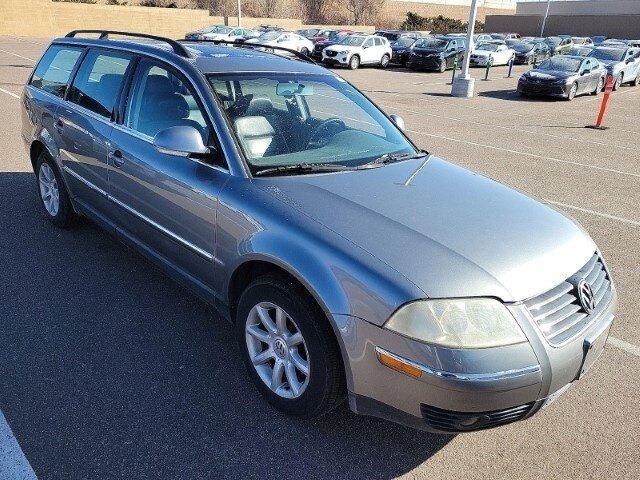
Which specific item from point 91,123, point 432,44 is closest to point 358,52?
point 432,44

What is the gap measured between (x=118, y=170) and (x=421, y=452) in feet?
8.72

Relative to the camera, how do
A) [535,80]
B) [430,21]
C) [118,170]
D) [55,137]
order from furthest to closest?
[430,21] < [535,80] < [55,137] < [118,170]

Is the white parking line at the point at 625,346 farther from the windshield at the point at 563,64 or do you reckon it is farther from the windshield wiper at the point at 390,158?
the windshield at the point at 563,64

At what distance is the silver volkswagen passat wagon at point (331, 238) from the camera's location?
7.06 ft

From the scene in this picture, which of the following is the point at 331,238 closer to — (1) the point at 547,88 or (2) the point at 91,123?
(2) the point at 91,123

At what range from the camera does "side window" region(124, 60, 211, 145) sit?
3354mm

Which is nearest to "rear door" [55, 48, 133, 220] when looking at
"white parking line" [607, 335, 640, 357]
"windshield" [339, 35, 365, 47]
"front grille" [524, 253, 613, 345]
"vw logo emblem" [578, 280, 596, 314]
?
"front grille" [524, 253, 613, 345]

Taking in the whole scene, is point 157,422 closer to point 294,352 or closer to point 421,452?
point 294,352

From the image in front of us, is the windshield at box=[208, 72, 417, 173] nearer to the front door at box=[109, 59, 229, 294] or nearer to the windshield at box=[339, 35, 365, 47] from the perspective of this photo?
the front door at box=[109, 59, 229, 294]

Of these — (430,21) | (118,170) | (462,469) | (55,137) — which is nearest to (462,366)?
(462,469)

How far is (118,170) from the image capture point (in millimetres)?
3635

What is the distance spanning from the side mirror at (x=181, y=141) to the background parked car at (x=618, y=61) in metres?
22.1

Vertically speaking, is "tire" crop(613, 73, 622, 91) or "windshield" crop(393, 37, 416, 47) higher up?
"windshield" crop(393, 37, 416, 47)

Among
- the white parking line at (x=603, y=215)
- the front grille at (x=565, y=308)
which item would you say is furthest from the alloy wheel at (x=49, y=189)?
the white parking line at (x=603, y=215)
